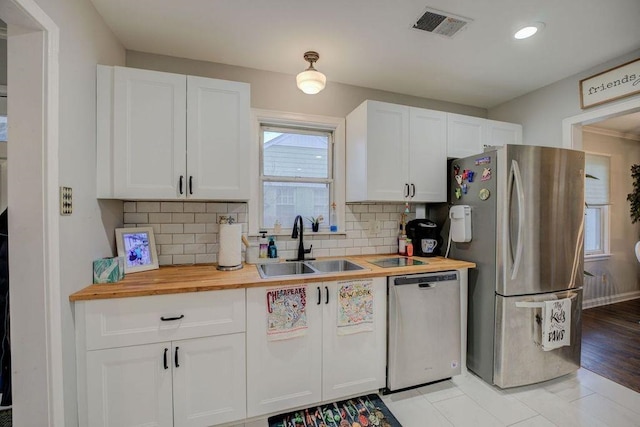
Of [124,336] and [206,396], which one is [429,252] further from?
[124,336]

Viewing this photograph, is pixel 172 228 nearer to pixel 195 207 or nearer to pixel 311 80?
pixel 195 207

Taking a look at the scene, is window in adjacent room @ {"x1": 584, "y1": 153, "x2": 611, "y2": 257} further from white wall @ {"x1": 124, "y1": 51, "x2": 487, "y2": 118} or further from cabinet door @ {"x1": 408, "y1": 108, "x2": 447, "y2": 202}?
white wall @ {"x1": 124, "y1": 51, "x2": 487, "y2": 118}

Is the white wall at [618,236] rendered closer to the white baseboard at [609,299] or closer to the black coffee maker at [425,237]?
the white baseboard at [609,299]

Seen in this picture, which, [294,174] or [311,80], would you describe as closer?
[311,80]

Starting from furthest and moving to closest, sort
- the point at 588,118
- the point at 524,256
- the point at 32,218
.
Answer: the point at 588,118
the point at 524,256
the point at 32,218

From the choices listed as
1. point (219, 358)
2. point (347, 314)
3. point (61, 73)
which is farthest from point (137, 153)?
point (347, 314)

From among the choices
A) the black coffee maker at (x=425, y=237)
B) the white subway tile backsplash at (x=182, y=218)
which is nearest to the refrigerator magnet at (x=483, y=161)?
the black coffee maker at (x=425, y=237)

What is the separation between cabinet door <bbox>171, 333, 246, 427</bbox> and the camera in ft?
5.18

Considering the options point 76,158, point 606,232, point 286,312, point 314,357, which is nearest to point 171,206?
point 76,158

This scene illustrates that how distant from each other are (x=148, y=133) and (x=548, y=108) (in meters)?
3.51

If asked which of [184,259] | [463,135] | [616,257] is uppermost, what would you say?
[463,135]

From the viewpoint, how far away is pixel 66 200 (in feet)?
4.51

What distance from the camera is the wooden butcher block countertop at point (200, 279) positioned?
149 cm

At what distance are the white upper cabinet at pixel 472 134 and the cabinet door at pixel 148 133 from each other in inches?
90.7
